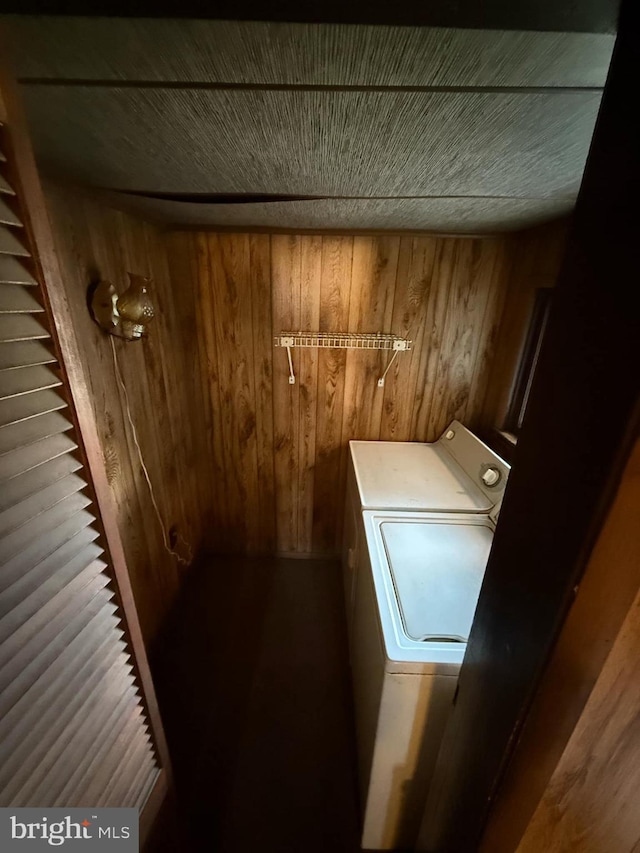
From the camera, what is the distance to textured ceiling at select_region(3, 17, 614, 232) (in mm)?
528

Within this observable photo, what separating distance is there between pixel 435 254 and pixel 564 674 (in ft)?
6.53

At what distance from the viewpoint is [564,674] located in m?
0.45

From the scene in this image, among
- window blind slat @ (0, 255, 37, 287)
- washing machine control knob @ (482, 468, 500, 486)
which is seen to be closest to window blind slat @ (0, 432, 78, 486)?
window blind slat @ (0, 255, 37, 287)

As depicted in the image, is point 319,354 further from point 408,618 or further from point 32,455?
point 32,455

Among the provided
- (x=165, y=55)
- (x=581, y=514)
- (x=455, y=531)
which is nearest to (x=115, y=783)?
(x=581, y=514)

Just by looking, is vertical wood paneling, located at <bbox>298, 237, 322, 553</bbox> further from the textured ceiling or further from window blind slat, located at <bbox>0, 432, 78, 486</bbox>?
window blind slat, located at <bbox>0, 432, 78, 486</bbox>

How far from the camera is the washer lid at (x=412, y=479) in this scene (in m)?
1.67

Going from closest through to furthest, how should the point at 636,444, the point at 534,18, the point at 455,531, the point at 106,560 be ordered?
the point at 636,444 → the point at 534,18 → the point at 106,560 → the point at 455,531

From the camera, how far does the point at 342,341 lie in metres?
2.05

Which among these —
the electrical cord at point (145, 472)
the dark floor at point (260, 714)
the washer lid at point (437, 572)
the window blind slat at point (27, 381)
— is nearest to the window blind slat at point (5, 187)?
the window blind slat at point (27, 381)

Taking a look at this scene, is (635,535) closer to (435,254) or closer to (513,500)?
(513,500)

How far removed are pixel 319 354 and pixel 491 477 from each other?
3.88 ft

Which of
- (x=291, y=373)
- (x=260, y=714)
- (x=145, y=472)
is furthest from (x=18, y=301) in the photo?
(x=260, y=714)

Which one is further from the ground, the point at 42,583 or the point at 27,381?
the point at 27,381
